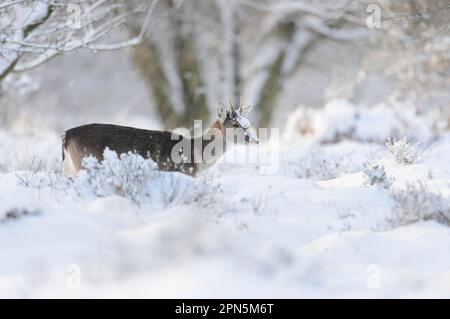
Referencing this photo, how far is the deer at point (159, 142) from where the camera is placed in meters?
8.85

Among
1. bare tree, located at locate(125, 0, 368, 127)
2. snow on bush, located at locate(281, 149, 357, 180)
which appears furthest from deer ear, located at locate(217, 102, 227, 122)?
bare tree, located at locate(125, 0, 368, 127)

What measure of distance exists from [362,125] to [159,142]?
24.7 feet

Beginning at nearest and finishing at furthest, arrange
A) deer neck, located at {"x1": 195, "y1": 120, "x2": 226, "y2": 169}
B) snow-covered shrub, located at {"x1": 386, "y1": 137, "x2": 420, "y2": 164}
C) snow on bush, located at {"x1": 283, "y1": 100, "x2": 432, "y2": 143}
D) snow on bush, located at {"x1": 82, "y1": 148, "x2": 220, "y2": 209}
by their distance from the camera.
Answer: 1. snow on bush, located at {"x1": 82, "y1": 148, "x2": 220, "y2": 209}
2. snow-covered shrub, located at {"x1": 386, "y1": 137, "x2": 420, "y2": 164}
3. deer neck, located at {"x1": 195, "y1": 120, "x2": 226, "y2": 169}
4. snow on bush, located at {"x1": 283, "y1": 100, "x2": 432, "y2": 143}

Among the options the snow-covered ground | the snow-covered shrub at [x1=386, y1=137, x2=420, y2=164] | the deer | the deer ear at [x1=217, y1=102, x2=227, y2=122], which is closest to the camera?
the snow-covered ground

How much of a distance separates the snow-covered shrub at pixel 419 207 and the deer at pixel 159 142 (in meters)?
2.45

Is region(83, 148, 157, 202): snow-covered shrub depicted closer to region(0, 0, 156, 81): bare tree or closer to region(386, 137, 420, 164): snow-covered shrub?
region(0, 0, 156, 81): bare tree

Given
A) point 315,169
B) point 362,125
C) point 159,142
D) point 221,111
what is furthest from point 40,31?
point 362,125

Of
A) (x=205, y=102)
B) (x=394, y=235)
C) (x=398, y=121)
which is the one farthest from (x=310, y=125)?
(x=394, y=235)

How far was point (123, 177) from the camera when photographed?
7.44 meters

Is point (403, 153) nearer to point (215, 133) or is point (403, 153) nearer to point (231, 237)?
point (215, 133)

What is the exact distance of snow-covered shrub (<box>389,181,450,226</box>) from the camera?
22.9ft

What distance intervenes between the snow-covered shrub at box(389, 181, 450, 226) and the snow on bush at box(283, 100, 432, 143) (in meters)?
7.52

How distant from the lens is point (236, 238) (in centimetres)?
630
